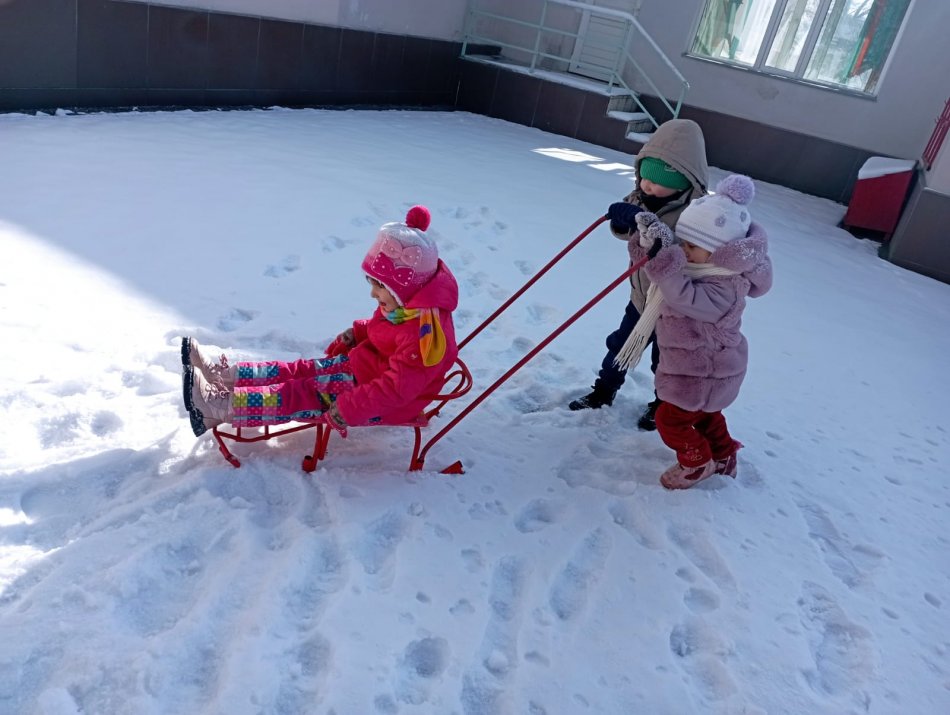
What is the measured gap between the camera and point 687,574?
7.75 ft

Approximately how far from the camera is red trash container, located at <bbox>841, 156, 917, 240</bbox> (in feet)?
24.6

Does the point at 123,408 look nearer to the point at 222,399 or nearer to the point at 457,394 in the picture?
the point at 222,399

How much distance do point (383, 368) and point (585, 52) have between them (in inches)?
377

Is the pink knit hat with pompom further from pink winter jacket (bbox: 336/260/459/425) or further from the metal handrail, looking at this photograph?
the metal handrail

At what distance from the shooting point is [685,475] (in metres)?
2.71

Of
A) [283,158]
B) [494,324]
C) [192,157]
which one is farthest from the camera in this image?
[283,158]

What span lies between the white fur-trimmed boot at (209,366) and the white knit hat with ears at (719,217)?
1.57m

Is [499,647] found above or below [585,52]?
below

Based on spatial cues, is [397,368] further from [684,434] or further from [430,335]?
[684,434]

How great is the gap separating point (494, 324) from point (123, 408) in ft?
6.18

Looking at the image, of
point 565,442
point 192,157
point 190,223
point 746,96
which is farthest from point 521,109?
point 565,442

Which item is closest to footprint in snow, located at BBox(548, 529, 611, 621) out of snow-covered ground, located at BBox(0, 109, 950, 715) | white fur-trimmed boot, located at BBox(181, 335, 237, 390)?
snow-covered ground, located at BBox(0, 109, 950, 715)

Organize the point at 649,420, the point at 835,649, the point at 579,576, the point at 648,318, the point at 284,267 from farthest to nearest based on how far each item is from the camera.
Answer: the point at 284,267
the point at 649,420
the point at 648,318
the point at 579,576
the point at 835,649

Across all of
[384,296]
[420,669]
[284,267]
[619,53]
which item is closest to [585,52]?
[619,53]
